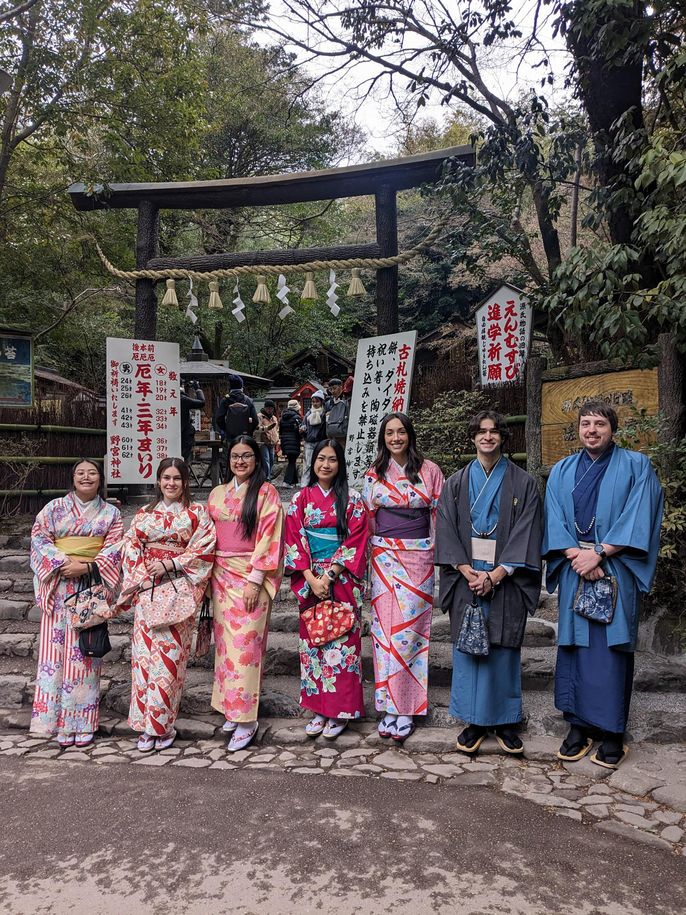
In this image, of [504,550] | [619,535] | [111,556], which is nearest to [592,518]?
[619,535]

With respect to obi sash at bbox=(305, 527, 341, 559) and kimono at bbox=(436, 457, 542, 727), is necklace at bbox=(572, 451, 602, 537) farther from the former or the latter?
obi sash at bbox=(305, 527, 341, 559)

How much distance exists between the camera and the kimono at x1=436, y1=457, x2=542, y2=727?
3.97 meters

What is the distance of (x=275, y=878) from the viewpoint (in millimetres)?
2756

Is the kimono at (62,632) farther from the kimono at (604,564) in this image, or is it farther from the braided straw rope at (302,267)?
the braided straw rope at (302,267)

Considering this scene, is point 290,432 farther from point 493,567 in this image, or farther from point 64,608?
point 493,567

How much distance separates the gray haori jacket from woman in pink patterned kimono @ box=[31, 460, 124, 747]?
89.7 inches

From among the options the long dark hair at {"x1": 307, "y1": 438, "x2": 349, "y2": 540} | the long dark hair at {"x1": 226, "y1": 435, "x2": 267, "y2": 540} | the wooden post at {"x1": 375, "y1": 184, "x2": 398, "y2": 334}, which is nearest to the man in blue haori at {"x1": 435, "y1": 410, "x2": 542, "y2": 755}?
the long dark hair at {"x1": 307, "y1": 438, "x2": 349, "y2": 540}

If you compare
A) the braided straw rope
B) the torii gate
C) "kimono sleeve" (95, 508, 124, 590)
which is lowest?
"kimono sleeve" (95, 508, 124, 590)

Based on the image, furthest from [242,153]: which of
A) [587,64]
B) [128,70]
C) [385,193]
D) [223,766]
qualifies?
[223,766]

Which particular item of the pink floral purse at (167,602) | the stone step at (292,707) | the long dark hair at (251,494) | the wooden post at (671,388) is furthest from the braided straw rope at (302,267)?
the stone step at (292,707)

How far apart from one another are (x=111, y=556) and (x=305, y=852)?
7.92ft

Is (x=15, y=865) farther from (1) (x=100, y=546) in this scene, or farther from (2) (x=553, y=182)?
(2) (x=553, y=182)

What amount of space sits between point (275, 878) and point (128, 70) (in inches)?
418

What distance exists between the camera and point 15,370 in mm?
9188
